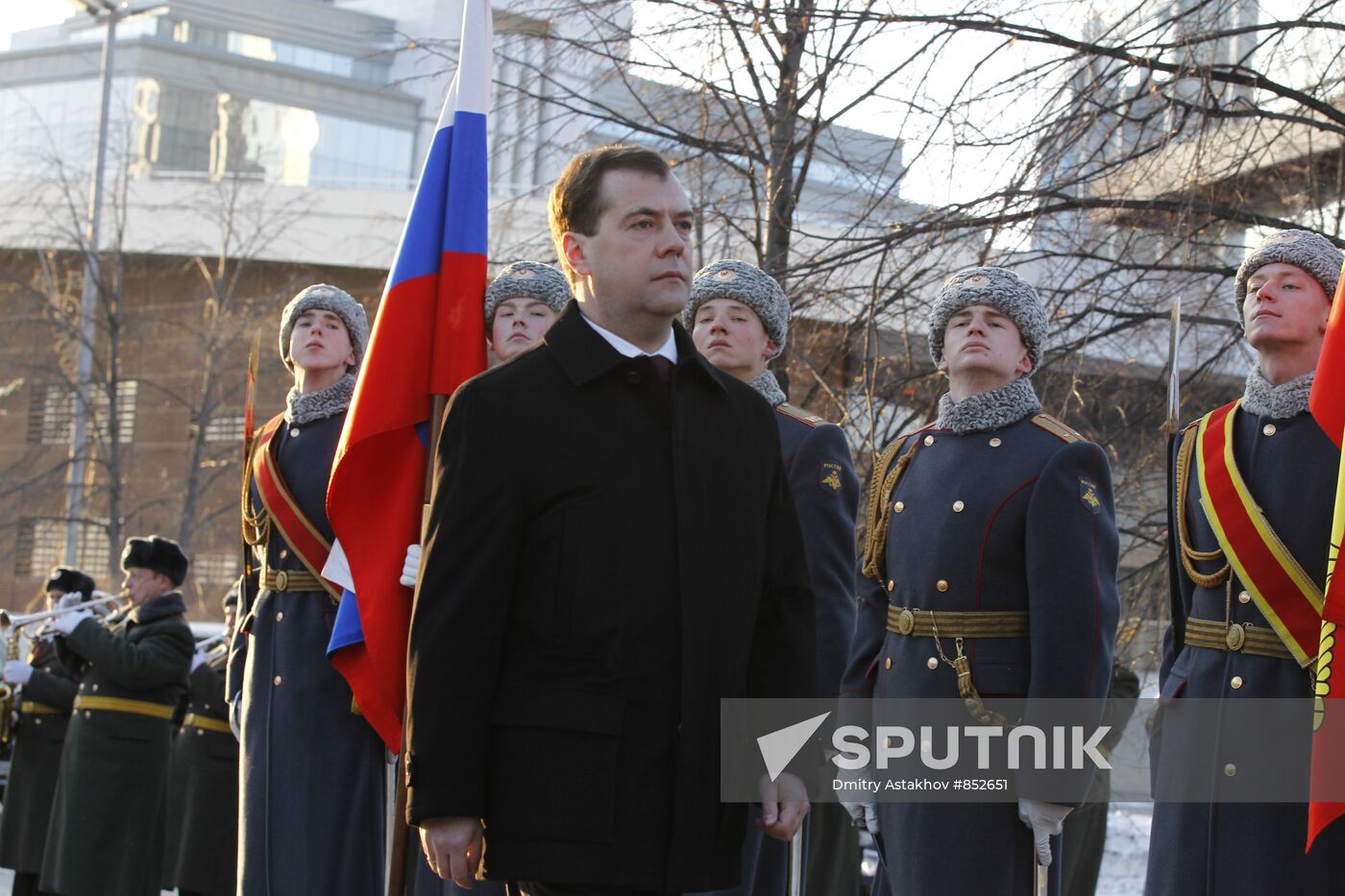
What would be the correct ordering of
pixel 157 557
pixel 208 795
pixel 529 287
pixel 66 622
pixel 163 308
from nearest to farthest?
pixel 529 287
pixel 66 622
pixel 157 557
pixel 208 795
pixel 163 308

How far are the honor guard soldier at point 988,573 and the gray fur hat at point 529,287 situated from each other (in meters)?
1.53

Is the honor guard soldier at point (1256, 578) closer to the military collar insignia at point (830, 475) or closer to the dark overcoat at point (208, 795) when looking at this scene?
the military collar insignia at point (830, 475)

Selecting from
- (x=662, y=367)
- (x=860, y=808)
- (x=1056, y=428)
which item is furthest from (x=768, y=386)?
(x=662, y=367)

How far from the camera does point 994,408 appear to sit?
5371 millimetres

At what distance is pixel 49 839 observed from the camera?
32.6 ft

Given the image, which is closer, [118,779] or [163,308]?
[118,779]

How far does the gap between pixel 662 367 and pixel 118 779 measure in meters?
6.84

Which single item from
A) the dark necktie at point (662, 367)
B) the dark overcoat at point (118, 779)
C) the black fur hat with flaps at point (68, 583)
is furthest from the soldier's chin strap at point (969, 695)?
the black fur hat with flaps at point (68, 583)

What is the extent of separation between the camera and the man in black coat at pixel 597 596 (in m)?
3.54

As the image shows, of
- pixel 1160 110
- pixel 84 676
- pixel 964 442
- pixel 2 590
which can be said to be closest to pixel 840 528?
pixel 964 442

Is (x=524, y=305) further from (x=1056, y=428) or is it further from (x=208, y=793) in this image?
(x=208, y=793)

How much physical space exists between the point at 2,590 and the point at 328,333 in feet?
89.8

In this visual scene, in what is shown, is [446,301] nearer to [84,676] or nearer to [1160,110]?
[1160,110]

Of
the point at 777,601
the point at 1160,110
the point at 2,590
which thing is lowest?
the point at 2,590
